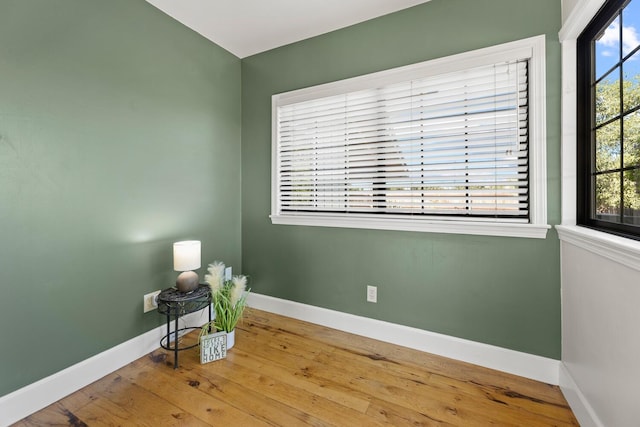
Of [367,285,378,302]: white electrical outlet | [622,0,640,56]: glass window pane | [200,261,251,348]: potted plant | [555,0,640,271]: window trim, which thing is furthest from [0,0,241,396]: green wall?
[622,0,640,56]: glass window pane

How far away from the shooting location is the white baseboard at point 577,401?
131 centimetres

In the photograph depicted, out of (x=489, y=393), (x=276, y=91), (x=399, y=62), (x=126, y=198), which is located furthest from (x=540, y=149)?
(x=126, y=198)

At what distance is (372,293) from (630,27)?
2.00 meters

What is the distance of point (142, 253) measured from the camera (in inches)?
79.6

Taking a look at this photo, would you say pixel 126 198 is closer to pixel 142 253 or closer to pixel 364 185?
pixel 142 253

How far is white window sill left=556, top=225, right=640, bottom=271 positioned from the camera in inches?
39.3

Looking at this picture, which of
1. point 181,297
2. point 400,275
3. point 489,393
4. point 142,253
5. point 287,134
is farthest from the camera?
point 287,134

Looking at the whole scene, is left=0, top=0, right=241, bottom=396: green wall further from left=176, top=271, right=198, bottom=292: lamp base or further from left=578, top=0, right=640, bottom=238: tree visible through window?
left=578, top=0, right=640, bottom=238: tree visible through window

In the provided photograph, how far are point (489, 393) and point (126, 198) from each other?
2552 millimetres

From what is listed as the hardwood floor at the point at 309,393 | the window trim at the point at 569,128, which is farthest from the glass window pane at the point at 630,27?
the hardwood floor at the point at 309,393

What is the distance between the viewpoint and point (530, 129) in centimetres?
175

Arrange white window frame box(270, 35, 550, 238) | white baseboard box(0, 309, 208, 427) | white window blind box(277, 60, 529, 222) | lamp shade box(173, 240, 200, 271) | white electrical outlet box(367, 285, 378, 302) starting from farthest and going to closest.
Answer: white electrical outlet box(367, 285, 378, 302) → lamp shade box(173, 240, 200, 271) → white window blind box(277, 60, 529, 222) → white window frame box(270, 35, 550, 238) → white baseboard box(0, 309, 208, 427)

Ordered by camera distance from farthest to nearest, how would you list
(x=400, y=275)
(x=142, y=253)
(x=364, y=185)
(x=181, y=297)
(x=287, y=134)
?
1. (x=287, y=134)
2. (x=364, y=185)
3. (x=400, y=275)
4. (x=142, y=253)
5. (x=181, y=297)

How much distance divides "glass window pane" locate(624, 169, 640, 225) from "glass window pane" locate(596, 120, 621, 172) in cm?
12
